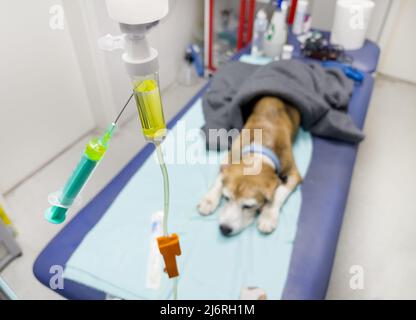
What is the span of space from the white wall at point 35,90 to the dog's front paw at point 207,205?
486 millimetres

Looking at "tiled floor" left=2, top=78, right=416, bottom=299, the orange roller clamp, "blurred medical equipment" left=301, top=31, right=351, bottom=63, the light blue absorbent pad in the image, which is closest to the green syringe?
the orange roller clamp

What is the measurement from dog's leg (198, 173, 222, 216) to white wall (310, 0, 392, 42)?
1.66 metres

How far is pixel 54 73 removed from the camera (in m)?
1.21

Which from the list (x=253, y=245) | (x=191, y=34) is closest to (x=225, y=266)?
(x=253, y=245)

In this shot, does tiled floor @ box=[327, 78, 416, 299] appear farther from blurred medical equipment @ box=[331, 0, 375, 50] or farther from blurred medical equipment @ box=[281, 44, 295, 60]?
blurred medical equipment @ box=[281, 44, 295, 60]

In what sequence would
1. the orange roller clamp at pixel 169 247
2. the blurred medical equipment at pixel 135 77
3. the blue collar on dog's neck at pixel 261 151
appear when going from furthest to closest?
the blue collar on dog's neck at pixel 261 151 < the orange roller clamp at pixel 169 247 < the blurred medical equipment at pixel 135 77

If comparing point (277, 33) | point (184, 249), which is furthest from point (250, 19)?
point (184, 249)

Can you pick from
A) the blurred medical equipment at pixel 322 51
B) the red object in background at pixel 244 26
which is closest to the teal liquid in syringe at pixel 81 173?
the blurred medical equipment at pixel 322 51

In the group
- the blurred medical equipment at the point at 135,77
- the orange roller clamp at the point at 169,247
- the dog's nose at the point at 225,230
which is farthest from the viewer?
the dog's nose at the point at 225,230

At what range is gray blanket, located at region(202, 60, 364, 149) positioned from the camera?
4.48ft

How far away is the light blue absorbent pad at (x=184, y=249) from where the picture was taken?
912 mm

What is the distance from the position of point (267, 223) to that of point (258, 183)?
0.47 ft

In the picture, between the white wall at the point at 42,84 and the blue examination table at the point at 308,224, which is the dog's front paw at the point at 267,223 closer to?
the blue examination table at the point at 308,224
